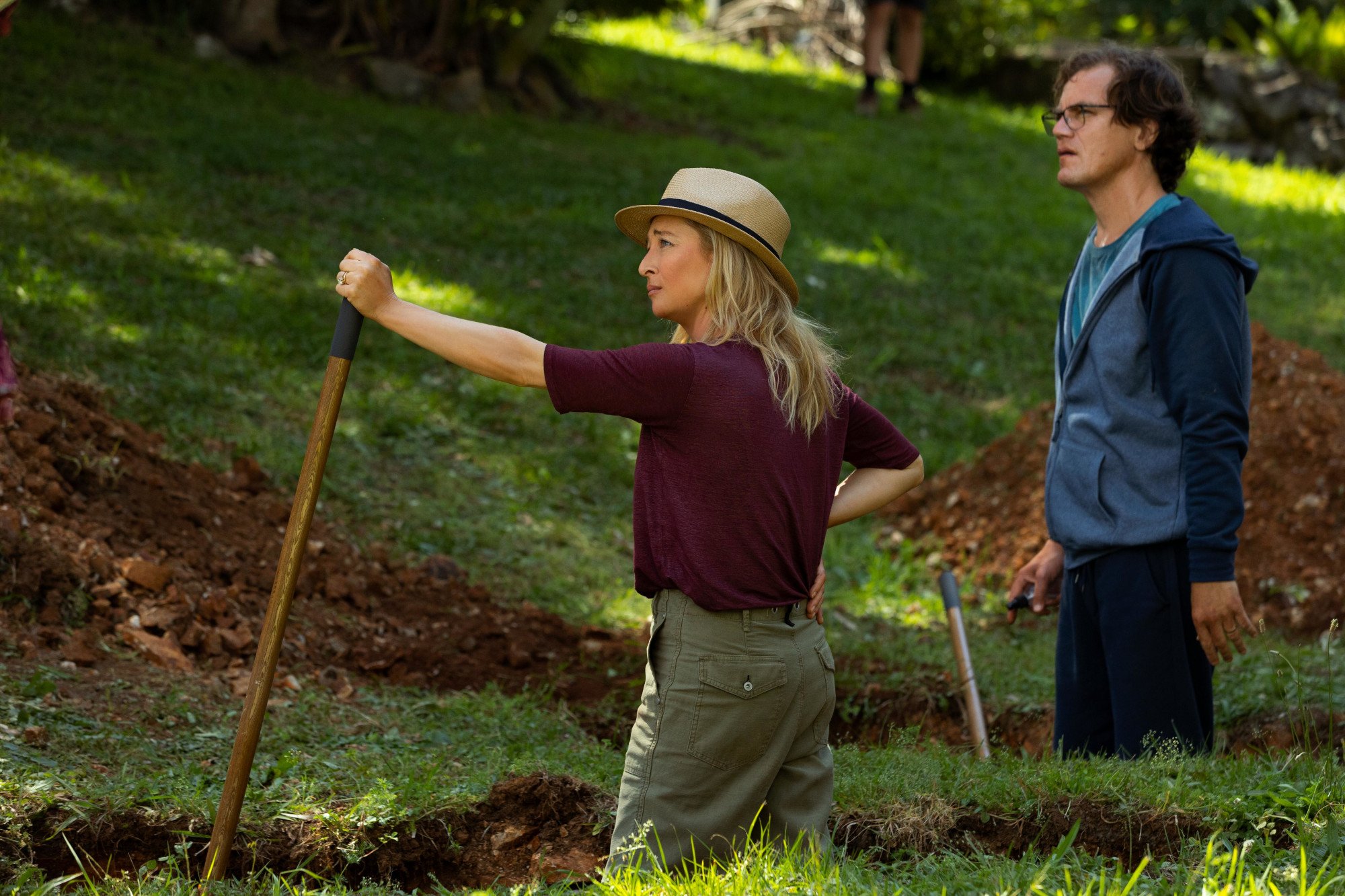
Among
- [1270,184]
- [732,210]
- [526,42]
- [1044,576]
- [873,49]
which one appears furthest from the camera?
[873,49]

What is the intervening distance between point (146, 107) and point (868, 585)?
22.3 ft

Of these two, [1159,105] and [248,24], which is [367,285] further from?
[248,24]

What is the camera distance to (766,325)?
10.1 ft

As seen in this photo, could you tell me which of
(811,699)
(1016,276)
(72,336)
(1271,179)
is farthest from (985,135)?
(811,699)

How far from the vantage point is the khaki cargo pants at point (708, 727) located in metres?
2.95

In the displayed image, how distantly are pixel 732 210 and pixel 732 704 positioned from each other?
1.12 meters

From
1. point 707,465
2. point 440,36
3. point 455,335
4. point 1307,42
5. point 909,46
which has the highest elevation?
point 1307,42

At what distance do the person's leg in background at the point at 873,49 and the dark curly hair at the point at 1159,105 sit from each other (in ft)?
38.3

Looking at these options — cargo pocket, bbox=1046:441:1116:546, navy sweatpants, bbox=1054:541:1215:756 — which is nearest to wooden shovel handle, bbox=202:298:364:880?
cargo pocket, bbox=1046:441:1116:546

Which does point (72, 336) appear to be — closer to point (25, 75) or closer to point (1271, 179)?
point (25, 75)

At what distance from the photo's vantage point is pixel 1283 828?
127 inches

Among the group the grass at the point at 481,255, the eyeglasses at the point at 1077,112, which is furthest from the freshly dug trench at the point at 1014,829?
the grass at the point at 481,255

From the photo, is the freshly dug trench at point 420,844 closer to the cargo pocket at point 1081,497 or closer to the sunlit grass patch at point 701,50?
the cargo pocket at point 1081,497

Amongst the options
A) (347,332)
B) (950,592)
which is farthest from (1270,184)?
(347,332)
